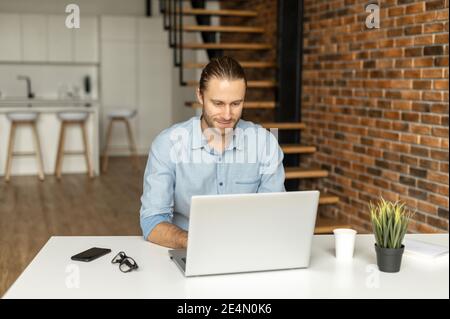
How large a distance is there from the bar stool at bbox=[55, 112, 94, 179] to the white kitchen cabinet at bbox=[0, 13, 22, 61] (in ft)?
6.94

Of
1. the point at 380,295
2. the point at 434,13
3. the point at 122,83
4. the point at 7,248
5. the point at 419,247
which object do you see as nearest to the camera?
the point at 380,295

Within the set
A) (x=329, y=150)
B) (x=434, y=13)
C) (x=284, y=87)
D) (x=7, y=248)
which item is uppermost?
(x=434, y=13)

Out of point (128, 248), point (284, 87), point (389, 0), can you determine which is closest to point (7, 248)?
point (284, 87)

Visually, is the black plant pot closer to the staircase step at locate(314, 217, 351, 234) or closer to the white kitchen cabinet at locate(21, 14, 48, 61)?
the staircase step at locate(314, 217, 351, 234)

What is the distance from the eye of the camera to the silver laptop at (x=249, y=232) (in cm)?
162

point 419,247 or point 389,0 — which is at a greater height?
point 389,0

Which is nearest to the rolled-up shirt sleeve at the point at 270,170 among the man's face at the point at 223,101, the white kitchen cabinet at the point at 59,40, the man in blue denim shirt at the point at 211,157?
the man in blue denim shirt at the point at 211,157

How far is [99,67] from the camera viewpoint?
379 inches

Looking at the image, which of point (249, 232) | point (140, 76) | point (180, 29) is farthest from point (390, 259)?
point (140, 76)

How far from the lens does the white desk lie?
1575 mm

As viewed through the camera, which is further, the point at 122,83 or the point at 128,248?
the point at 122,83

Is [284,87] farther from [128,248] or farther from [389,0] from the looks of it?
[128,248]

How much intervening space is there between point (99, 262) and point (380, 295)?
2.66 feet

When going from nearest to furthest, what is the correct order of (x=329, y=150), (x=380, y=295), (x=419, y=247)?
(x=380, y=295), (x=419, y=247), (x=329, y=150)
